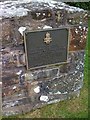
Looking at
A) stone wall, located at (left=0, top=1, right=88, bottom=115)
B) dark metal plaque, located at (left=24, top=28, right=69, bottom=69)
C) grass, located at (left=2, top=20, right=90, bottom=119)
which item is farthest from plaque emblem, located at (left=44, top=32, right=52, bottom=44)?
grass, located at (left=2, top=20, right=90, bottom=119)

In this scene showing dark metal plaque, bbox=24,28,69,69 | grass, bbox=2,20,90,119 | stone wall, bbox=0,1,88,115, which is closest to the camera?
stone wall, bbox=0,1,88,115

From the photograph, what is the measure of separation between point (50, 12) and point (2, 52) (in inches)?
35.4

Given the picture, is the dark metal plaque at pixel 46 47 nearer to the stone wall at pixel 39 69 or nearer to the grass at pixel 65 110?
the stone wall at pixel 39 69

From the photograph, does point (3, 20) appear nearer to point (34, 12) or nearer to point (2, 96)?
point (34, 12)

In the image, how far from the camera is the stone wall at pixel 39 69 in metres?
4.59

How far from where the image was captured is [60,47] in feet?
16.4

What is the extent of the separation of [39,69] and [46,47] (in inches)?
13.7

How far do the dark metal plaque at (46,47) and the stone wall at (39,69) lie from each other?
0.25 feet

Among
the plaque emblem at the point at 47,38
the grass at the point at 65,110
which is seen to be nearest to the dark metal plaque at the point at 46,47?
the plaque emblem at the point at 47,38

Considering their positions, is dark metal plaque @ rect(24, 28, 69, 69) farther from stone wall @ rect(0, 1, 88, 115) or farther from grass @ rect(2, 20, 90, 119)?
grass @ rect(2, 20, 90, 119)

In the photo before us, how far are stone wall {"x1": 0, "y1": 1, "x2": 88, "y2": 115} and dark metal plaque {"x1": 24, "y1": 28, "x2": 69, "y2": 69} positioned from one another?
3.0 inches

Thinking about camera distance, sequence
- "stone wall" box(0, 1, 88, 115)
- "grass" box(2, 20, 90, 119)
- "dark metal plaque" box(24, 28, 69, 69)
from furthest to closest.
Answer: "grass" box(2, 20, 90, 119), "dark metal plaque" box(24, 28, 69, 69), "stone wall" box(0, 1, 88, 115)

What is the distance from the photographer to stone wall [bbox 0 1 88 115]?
4594mm

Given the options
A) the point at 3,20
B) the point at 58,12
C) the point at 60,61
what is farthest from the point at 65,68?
the point at 3,20
